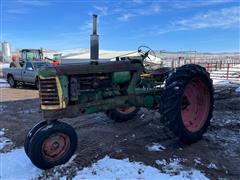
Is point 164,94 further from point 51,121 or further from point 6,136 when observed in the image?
point 6,136

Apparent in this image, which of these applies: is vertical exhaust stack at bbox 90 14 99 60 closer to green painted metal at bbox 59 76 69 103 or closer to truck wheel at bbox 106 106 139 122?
green painted metal at bbox 59 76 69 103

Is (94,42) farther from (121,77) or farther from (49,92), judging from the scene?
(49,92)

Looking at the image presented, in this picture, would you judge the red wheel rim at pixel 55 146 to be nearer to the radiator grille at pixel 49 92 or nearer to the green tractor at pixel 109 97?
the green tractor at pixel 109 97

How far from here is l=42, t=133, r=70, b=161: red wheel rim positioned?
4652 mm

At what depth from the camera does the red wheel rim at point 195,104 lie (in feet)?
19.9

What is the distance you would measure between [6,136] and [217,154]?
162 inches

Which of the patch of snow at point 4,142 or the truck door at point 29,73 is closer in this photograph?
the patch of snow at point 4,142

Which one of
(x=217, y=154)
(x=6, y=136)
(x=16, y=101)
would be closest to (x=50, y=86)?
(x=6, y=136)

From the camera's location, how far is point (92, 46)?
5.62 metres

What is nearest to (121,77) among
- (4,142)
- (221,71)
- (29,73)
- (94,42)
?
(94,42)

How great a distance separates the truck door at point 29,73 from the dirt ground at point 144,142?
26.0 feet

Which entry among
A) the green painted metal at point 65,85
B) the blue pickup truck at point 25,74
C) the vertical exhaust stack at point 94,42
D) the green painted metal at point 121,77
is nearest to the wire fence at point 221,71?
the blue pickup truck at point 25,74

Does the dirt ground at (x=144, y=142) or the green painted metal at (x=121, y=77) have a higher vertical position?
the green painted metal at (x=121, y=77)

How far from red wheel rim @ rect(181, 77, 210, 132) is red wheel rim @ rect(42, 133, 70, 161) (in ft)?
7.51
